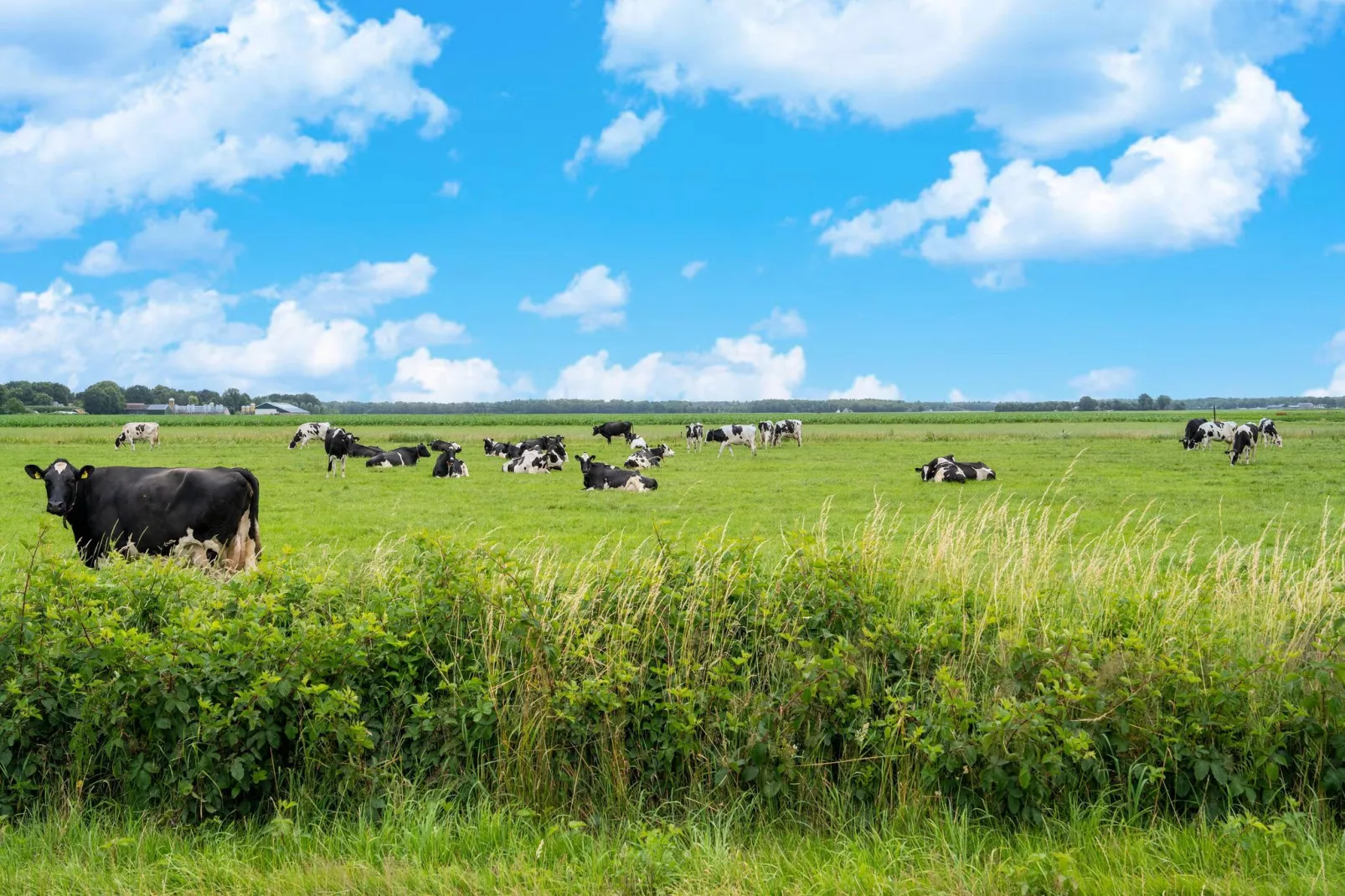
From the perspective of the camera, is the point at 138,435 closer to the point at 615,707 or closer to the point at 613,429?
the point at 613,429

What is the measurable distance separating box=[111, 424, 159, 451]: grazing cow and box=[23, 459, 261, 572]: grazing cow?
39.5m

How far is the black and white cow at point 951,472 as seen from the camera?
27.7 metres

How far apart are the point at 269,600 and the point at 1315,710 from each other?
739 cm

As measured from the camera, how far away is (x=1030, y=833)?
529cm

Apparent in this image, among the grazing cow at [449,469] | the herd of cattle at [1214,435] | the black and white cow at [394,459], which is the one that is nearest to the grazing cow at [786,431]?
the herd of cattle at [1214,435]

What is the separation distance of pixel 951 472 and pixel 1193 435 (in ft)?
80.1

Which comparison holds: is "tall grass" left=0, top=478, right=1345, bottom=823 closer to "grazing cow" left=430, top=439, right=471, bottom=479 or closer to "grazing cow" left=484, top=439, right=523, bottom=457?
"grazing cow" left=430, top=439, right=471, bottom=479

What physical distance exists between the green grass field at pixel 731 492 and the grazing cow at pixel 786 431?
398 cm

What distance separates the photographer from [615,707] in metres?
5.78

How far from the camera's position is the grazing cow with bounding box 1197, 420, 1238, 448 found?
4375 centimetres

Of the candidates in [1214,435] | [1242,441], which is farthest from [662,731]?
[1214,435]

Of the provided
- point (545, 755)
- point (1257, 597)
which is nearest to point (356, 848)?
point (545, 755)

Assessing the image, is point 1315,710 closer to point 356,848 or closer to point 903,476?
point 356,848

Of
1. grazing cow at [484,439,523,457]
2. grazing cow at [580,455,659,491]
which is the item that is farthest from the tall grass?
grazing cow at [484,439,523,457]
